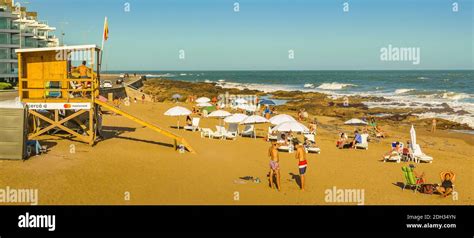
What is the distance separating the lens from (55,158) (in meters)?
13.7

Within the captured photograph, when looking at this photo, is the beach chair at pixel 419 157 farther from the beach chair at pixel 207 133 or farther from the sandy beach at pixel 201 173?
the beach chair at pixel 207 133

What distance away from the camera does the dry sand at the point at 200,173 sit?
427 inches

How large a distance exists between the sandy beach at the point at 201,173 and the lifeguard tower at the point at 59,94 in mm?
706

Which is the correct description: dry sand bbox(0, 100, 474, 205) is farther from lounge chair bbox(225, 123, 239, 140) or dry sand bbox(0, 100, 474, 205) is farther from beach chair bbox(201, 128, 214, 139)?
beach chair bbox(201, 128, 214, 139)

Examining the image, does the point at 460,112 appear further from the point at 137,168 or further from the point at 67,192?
the point at 67,192

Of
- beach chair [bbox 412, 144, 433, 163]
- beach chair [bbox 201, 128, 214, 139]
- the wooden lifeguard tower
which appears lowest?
beach chair [bbox 412, 144, 433, 163]

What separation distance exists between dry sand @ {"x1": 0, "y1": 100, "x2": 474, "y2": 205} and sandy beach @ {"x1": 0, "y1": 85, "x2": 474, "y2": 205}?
2 cm

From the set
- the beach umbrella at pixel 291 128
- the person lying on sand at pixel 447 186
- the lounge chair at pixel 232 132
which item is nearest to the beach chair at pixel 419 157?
the beach umbrella at pixel 291 128

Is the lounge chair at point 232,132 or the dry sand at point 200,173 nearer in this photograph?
the dry sand at point 200,173

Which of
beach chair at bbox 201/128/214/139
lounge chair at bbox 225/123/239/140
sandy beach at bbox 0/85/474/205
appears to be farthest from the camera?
beach chair at bbox 201/128/214/139

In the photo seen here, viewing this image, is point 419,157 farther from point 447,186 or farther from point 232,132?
point 232,132

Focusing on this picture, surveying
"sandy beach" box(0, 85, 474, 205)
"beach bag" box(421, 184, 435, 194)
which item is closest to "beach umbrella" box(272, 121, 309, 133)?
"sandy beach" box(0, 85, 474, 205)

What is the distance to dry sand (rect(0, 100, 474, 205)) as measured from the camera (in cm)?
1085

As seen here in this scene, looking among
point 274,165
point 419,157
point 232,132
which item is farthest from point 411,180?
point 232,132
